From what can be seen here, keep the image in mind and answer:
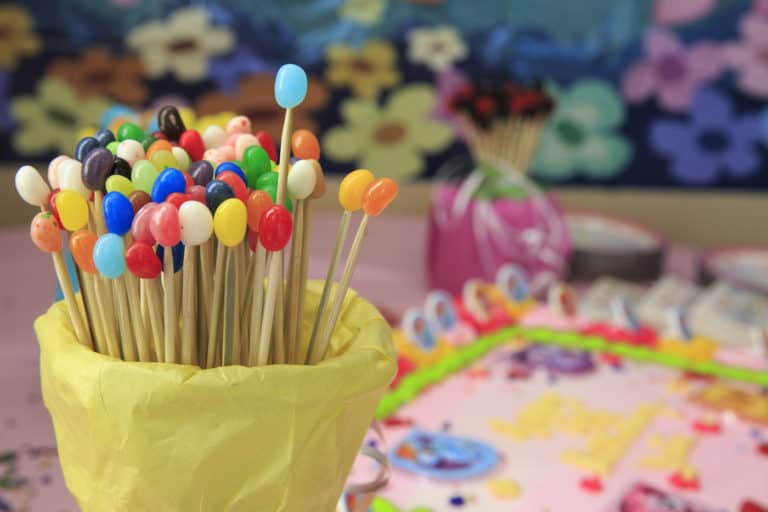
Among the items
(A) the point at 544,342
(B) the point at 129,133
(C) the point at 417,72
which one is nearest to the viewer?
(B) the point at 129,133

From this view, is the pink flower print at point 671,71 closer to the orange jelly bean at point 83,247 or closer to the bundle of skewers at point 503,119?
the bundle of skewers at point 503,119

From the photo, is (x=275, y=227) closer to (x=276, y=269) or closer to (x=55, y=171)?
(x=276, y=269)

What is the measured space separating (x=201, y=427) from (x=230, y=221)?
104 mm

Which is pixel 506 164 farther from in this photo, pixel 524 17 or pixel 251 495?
pixel 251 495

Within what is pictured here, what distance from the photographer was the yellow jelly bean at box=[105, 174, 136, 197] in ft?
1.34

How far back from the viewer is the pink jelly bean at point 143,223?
15.1 inches

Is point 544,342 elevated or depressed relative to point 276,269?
depressed

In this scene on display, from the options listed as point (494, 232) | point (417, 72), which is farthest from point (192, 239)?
point (417, 72)

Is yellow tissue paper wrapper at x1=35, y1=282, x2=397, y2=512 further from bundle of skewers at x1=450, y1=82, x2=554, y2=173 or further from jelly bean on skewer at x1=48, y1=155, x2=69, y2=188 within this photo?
bundle of skewers at x1=450, y1=82, x2=554, y2=173

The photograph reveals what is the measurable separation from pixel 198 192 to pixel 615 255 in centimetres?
100

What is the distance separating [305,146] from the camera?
1.52 ft

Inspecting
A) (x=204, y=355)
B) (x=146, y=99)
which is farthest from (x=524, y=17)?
(x=204, y=355)

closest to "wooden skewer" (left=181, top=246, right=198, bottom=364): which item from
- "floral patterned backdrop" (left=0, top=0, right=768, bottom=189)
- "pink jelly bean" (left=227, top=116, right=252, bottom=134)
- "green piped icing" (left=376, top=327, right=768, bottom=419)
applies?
"pink jelly bean" (left=227, top=116, right=252, bottom=134)

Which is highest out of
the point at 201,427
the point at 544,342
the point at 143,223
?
the point at 143,223
